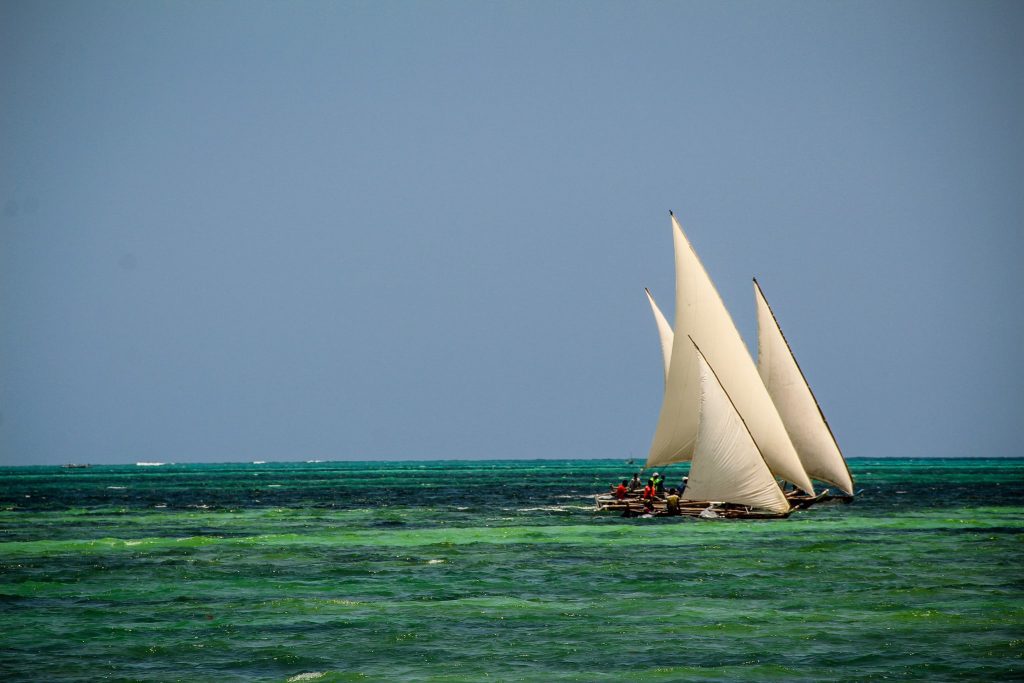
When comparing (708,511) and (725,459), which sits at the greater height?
(725,459)

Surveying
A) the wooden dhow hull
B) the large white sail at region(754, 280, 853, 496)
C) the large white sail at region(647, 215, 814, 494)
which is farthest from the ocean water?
the large white sail at region(754, 280, 853, 496)

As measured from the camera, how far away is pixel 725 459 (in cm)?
4575

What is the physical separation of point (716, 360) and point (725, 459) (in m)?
4.71

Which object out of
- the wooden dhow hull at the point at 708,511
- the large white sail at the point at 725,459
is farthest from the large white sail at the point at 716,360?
the wooden dhow hull at the point at 708,511

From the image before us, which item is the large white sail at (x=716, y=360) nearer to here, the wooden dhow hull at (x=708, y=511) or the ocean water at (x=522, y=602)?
the wooden dhow hull at (x=708, y=511)

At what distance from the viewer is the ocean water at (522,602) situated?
19656 millimetres

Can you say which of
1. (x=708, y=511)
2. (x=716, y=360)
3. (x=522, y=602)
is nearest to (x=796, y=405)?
(x=716, y=360)

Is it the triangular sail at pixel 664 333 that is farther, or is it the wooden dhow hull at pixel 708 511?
the triangular sail at pixel 664 333

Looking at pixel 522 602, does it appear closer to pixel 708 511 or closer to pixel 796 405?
pixel 708 511

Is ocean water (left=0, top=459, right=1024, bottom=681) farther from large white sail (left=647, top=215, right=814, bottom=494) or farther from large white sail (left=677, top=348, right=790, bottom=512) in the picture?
large white sail (left=647, top=215, right=814, bottom=494)

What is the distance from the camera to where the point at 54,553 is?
127 feet

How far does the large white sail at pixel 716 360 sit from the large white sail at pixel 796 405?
355 centimetres

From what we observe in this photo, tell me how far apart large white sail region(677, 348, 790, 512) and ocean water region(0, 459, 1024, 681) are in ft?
4.28

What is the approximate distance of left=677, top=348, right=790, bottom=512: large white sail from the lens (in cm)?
4512
